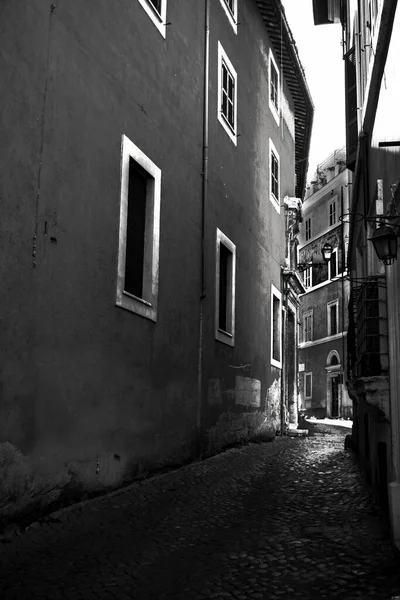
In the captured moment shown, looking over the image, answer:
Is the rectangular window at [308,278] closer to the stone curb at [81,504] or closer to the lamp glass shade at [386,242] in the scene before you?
the stone curb at [81,504]

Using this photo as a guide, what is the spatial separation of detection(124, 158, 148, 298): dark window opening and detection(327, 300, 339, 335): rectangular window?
25.0 m

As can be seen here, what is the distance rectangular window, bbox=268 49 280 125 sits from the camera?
15812mm

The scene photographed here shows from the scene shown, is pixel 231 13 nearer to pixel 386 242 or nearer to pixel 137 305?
pixel 137 305

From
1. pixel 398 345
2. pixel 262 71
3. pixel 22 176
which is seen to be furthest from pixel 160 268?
pixel 262 71

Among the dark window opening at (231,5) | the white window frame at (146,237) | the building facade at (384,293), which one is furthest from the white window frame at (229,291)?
the dark window opening at (231,5)

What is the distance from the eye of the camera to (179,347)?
8.92 m

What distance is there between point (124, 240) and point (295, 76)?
41.0 ft

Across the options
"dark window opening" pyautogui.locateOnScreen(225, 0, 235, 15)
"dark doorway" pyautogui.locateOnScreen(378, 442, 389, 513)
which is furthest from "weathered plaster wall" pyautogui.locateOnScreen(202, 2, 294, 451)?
"dark doorway" pyautogui.locateOnScreen(378, 442, 389, 513)

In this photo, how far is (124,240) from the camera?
289 inches

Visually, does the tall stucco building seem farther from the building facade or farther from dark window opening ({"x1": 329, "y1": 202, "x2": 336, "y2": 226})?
dark window opening ({"x1": 329, "y1": 202, "x2": 336, "y2": 226})

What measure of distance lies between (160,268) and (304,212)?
3057 cm

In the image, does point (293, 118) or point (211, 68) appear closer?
point (211, 68)

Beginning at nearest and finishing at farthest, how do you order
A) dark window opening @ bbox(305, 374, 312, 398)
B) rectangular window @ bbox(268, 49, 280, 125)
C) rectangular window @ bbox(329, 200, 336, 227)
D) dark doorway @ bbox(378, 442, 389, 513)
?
dark doorway @ bbox(378, 442, 389, 513) → rectangular window @ bbox(268, 49, 280, 125) → rectangular window @ bbox(329, 200, 336, 227) → dark window opening @ bbox(305, 374, 312, 398)

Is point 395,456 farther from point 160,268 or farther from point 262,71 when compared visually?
point 262,71
